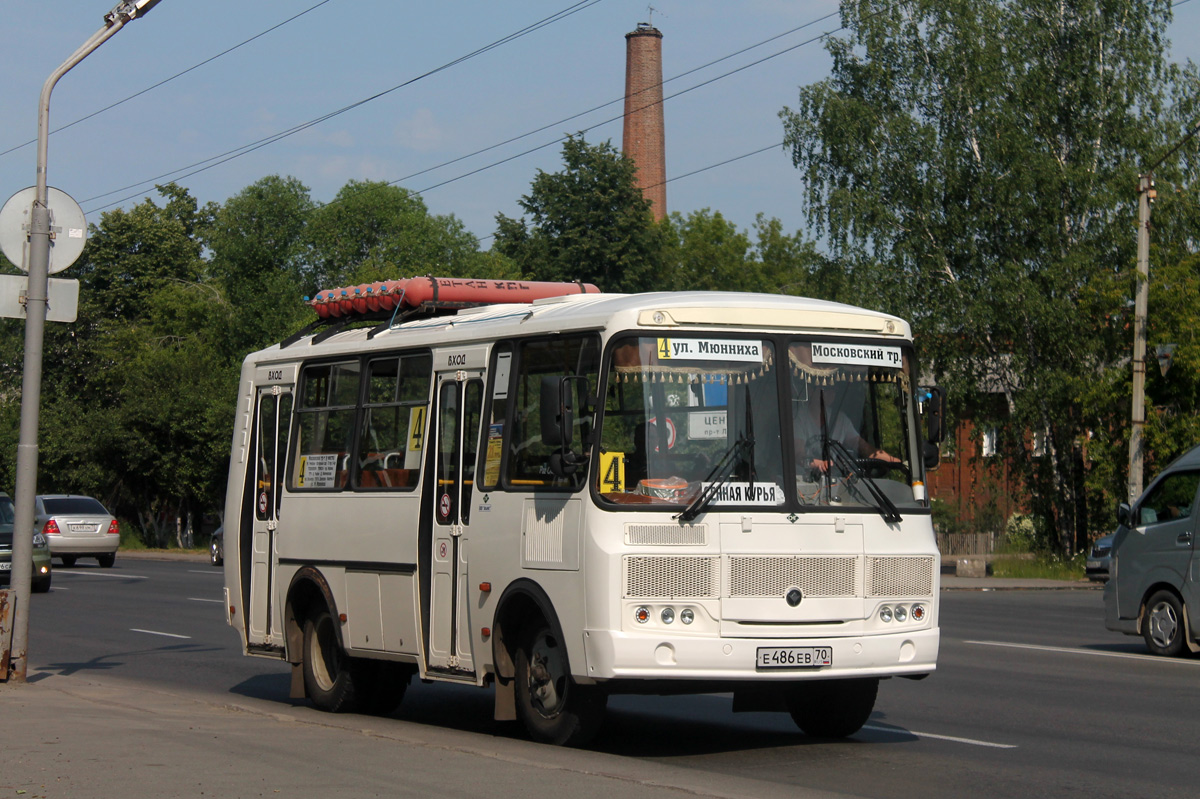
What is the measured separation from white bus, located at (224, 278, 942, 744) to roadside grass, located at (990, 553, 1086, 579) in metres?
27.4

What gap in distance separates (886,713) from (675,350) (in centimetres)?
389

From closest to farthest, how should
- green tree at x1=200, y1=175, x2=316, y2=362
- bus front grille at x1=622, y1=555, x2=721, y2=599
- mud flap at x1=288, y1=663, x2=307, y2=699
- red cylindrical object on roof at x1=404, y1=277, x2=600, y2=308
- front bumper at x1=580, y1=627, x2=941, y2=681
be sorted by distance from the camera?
1. front bumper at x1=580, y1=627, x2=941, y2=681
2. bus front grille at x1=622, y1=555, x2=721, y2=599
3. red cylindrical object on roof at x1=404, y1=277, x2=600, y2=308
4. mud flap at x1=288, y1=663, x2=307, y2=699
5. green tree at x1=200, y1=175, x2=316, y2=362

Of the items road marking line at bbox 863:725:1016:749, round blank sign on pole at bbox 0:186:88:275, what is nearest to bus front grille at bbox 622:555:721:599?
road marking line at bbox 863:725:1016:749

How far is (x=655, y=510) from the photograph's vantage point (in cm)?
928

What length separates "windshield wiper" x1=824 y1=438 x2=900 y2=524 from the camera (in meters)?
9.76

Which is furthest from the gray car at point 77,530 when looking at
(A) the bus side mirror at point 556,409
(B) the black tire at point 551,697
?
(A) the bus side mirror at point 556,409

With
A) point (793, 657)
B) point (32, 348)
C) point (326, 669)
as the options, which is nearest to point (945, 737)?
point (793, 657)

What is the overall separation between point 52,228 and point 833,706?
7.60 m

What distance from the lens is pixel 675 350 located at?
31.3ft

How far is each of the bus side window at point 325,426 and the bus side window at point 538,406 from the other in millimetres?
2313

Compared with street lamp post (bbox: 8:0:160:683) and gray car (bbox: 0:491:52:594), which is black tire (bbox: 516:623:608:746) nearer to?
street lamp post (bbox: 8:0:160:683)

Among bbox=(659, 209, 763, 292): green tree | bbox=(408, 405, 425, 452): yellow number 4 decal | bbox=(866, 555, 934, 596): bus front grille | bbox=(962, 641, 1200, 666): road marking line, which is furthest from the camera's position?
bbox=(659, 209, 763, 292): green tree

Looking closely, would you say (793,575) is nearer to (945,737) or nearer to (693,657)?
(693,657)

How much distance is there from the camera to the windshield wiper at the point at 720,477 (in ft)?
30.3
